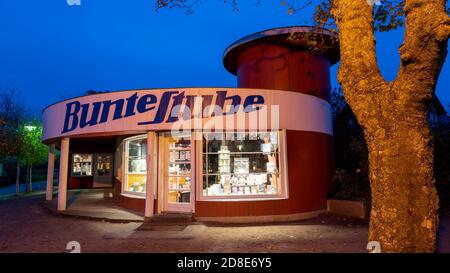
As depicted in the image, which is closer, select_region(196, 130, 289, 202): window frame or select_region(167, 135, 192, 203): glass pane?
select_region(196, 130, 289, 202): window frame

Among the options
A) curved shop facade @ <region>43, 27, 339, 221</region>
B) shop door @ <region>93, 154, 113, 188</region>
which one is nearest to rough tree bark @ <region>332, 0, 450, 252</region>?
curved shop facade @ <region>43, 27, 339, 221</region>

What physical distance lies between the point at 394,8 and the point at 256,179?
18.2ft

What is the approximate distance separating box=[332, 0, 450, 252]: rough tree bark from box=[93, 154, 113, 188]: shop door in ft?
51.0

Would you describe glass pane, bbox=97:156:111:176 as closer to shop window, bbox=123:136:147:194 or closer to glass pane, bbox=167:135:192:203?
shop window, bbox=123:136:147:194

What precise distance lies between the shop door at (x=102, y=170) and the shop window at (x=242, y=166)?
9864mm

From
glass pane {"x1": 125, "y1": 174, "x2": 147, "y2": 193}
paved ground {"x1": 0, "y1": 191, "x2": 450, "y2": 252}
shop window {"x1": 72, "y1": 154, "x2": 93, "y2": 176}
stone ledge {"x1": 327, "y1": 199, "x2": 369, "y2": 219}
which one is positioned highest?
shop window {"x1": 72, "y1": 154, "x2": 93, "y2": 176}

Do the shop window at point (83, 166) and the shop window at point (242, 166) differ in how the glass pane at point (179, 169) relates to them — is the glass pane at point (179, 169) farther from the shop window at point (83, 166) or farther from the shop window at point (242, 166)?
the shop window at point (83, 166)

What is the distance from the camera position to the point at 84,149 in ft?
54.6

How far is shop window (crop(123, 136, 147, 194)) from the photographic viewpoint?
1031cm

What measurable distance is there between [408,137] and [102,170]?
16424 mm

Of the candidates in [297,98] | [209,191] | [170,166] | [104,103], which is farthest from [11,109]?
[297,98]

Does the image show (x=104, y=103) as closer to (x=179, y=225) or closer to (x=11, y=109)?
(x=179, y=225)

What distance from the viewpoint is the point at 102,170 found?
17.0 m
